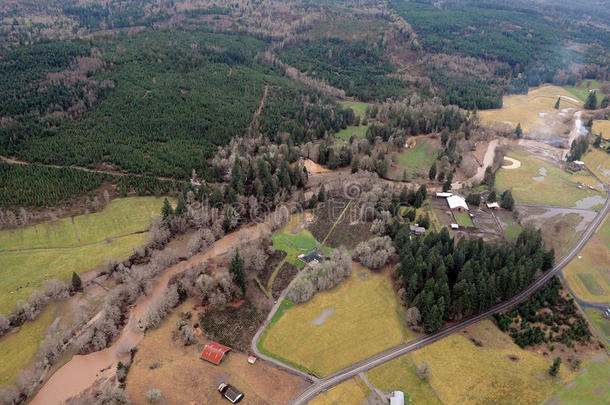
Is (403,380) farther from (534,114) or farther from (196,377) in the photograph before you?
(534,114)

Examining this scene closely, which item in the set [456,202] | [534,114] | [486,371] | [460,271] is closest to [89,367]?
[486,371]

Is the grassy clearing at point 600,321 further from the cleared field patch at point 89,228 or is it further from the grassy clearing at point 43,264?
the cleared field patch at point 89,228

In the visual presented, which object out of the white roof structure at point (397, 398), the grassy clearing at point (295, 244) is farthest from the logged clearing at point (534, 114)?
the white roof structure at point (397, 398)

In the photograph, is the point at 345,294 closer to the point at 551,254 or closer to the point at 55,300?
the point at 551,254

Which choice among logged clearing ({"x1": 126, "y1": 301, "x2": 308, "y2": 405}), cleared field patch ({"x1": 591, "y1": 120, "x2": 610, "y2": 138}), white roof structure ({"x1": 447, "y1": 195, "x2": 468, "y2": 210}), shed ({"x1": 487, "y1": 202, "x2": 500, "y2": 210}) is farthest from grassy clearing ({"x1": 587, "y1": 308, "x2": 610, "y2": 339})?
cleared field patch ({"x1": 591, "y1": 120, "x2": 610, "y2": 138})

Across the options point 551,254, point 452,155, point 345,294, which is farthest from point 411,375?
point 452,155

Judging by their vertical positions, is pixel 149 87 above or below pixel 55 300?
above
